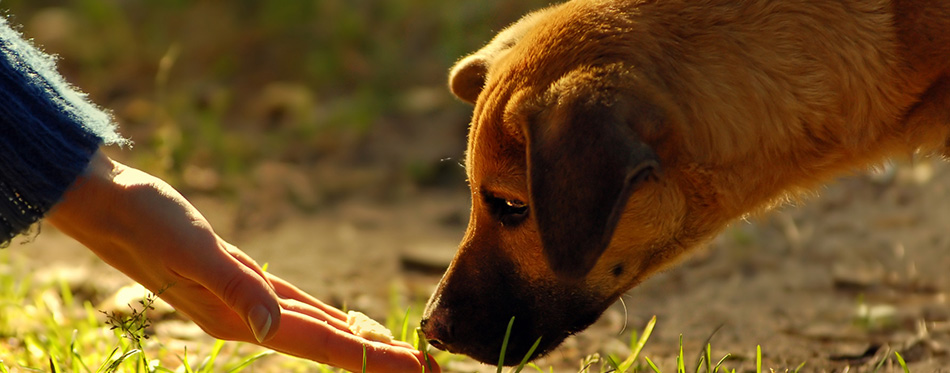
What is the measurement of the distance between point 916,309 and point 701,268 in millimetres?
1133

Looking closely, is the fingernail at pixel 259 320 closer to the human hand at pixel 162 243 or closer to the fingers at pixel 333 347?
the human hand at pixel 162 243

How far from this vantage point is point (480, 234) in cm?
299

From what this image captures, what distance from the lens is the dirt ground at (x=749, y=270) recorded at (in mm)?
3775

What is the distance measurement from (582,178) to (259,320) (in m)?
0.96

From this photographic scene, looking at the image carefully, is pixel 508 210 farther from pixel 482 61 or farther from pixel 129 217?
pixel 129 217

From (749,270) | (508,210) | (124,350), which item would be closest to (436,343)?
(508,210)

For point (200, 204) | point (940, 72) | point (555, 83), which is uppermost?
point (200, 204)

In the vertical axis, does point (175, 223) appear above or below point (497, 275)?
above

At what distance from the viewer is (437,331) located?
9.70 feet

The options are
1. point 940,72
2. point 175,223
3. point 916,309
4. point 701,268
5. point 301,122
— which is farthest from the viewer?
point 301,122

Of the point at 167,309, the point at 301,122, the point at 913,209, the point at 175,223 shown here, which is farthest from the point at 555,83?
the point at 301,122

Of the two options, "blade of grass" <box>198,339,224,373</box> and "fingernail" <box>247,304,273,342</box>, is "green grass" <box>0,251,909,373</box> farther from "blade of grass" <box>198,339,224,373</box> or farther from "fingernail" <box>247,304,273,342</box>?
"fingernail" <box>247,304,273,342</box>

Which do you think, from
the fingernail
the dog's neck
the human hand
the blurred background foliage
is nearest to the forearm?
the human hand

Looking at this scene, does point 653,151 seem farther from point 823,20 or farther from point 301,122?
point 301,122
